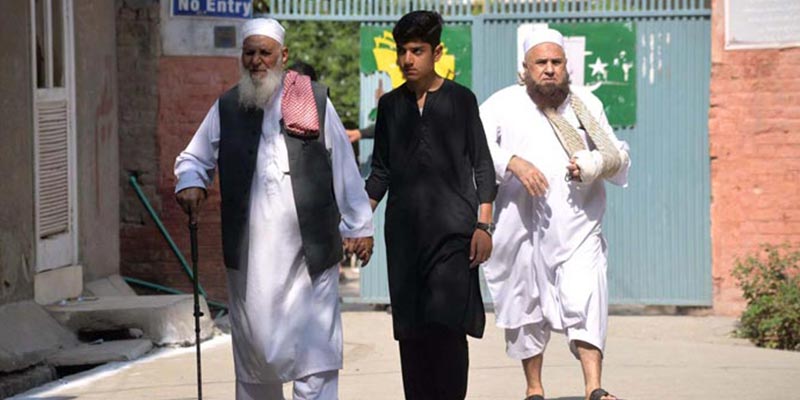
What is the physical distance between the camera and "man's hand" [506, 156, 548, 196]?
26.2 feet

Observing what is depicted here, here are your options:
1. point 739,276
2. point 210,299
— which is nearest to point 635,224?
point 739,276

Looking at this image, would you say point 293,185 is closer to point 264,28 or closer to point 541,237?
point 264,28

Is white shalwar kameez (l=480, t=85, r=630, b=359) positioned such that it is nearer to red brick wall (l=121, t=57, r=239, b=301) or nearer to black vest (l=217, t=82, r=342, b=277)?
black vest (l=217, t=82, r=342, b=277)

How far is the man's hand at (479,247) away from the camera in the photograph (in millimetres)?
7391

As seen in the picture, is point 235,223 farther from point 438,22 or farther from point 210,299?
point 210,299

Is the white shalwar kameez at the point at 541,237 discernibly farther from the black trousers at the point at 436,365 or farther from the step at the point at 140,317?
the step at the point at 140,317

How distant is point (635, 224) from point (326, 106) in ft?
20.1

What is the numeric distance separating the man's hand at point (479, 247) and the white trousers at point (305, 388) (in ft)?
2.70

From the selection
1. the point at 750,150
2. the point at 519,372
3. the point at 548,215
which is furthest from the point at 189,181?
the point at 750,150

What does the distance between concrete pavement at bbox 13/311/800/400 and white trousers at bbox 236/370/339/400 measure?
6.42ft

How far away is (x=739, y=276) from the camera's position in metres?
12.1

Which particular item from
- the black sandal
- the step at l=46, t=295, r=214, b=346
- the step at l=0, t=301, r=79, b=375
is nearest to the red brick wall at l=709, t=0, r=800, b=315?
the step at l=46, t=295, r=214, b=346

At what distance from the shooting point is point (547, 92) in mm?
8258

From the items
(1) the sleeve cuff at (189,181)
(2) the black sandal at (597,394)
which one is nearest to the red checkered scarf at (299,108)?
(1) the sleeve cuff at (189,181)
